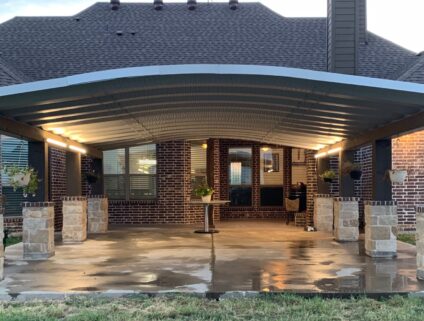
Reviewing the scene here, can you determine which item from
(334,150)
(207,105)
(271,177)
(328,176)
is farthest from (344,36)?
(271,177)

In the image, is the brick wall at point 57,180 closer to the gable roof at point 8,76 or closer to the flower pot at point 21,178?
the gable roof at point 8,76

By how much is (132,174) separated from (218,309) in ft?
38.3

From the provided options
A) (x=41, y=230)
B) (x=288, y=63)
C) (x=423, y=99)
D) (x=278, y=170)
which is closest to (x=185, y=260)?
(x=41, y=230)

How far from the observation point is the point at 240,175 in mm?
19891

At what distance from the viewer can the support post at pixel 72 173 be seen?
12.7m

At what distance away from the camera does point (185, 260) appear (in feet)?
31.1

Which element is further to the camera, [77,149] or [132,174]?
[132,174]

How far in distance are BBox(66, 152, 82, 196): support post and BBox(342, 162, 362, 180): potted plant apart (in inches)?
233

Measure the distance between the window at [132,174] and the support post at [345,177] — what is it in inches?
270

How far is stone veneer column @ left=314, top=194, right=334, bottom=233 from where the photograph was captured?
14461mm

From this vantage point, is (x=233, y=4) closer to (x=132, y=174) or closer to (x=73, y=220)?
(x=132, y=174)

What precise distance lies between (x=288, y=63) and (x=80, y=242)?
7288mm

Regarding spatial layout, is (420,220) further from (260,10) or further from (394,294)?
(260,10)

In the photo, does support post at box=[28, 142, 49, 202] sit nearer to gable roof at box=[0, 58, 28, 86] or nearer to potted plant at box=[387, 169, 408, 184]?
gable roof at box=[0, 58, 28, 86]
